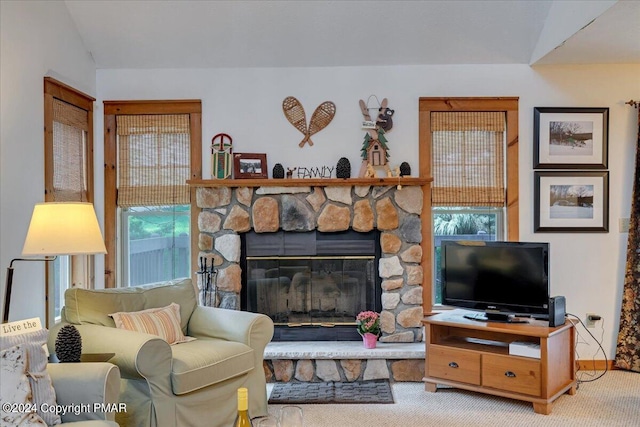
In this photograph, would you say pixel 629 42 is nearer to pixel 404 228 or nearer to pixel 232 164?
pixel 404 228

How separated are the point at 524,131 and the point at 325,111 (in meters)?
1.63

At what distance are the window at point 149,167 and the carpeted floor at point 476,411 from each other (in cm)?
171

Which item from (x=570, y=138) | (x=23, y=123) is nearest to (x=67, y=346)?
(x=23, y=123)

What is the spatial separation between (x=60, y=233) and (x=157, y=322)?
2.88 ft

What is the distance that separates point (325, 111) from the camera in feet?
14.6

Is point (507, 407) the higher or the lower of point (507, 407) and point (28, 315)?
the lower

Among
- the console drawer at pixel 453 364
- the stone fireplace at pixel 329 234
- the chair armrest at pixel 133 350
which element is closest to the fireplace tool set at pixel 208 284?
the stone fireplace at pixel 329 234

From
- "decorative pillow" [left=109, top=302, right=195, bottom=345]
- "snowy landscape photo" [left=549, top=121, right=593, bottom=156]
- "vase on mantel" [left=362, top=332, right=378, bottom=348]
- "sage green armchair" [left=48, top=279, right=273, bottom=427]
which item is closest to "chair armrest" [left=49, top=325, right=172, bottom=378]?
"sage green armchair" [left=48, top=279, right=273, bottom=427]

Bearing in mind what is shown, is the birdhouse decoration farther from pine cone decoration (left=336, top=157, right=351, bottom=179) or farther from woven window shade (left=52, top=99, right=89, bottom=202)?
woven window shade (left=52, top=99, right=89, bottom=202)

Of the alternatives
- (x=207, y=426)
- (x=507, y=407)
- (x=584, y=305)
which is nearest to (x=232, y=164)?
(x=207, y=426)

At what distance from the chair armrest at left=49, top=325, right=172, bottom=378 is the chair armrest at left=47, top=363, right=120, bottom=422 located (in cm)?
39

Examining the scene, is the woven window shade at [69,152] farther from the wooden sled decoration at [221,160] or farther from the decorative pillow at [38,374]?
the decorative pillow at [38,374]

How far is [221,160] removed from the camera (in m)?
4.41

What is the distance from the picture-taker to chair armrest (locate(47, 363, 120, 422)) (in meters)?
2.23
